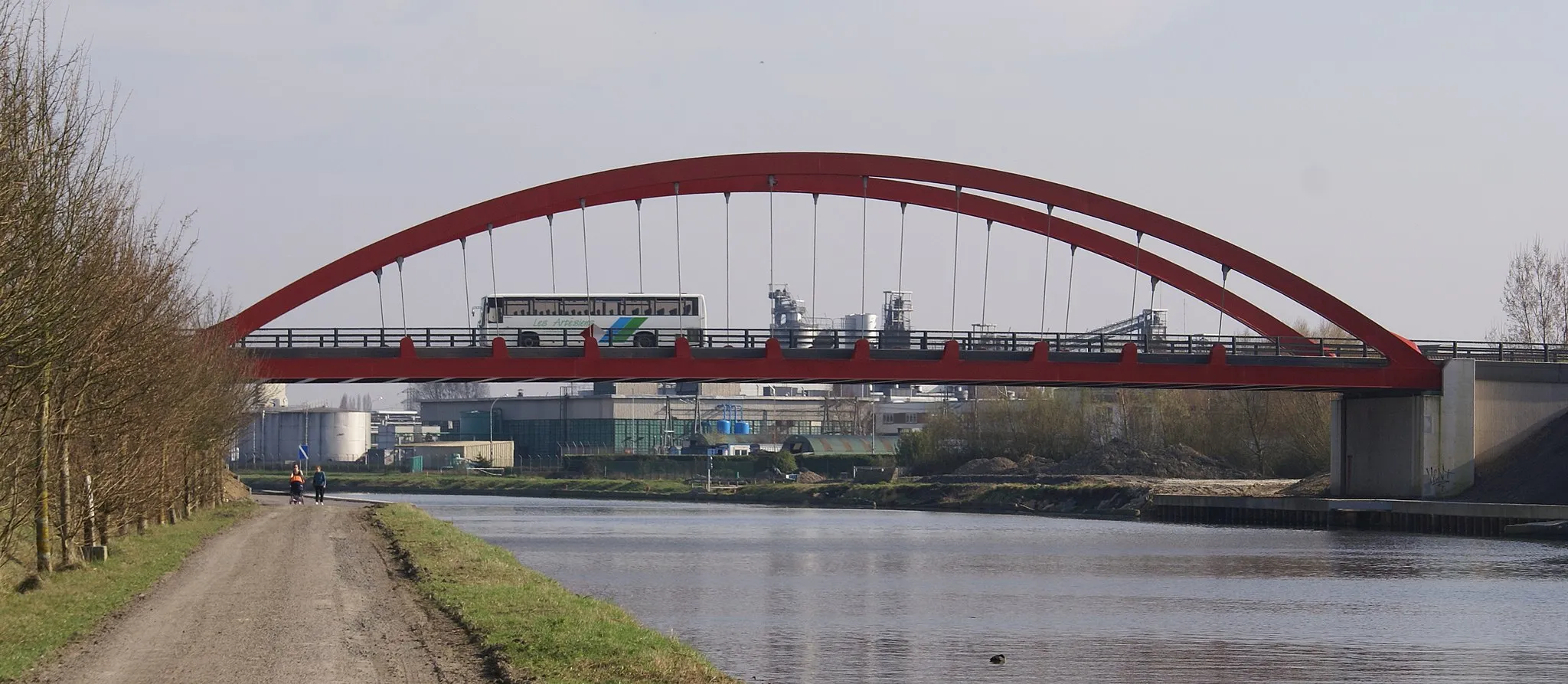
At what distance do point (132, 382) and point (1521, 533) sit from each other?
43.9 m

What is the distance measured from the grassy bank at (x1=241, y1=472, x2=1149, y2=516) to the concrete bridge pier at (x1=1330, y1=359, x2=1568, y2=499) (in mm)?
12003

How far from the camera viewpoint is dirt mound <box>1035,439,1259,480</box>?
93125 millimetres

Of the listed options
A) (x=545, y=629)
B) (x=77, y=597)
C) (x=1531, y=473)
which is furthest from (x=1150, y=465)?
(x=545, y=629)

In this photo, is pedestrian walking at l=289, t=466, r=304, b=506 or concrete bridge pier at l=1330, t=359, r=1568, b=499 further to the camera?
concrete bridge pier at l=1330, t=359, r=1568, b=499

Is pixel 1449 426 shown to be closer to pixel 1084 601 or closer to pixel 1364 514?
pixel 1364 514

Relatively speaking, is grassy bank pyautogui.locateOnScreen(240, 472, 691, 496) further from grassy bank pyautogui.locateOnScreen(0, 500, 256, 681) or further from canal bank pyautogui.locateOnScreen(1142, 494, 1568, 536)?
grassy bank pyautogui.locateOnScreen(0, 500, 256, 681)

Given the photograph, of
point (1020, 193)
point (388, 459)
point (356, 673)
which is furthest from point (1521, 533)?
point (388, 459)

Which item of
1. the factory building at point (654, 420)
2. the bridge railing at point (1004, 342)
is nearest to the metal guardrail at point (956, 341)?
the bridge railing at point (1004, 342)

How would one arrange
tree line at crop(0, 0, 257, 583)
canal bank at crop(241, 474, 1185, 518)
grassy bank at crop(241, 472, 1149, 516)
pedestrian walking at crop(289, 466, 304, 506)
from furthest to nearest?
grassy bank at crop(241, 472, 1149, 516) < canal bank at crop(241, 474, 1185, 518) < pedestrian walking at crop(289, 466, 304, 506) < tree line at crop(0, 0, 257, 583)

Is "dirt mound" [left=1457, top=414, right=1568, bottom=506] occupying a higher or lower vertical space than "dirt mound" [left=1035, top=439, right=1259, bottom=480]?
higher

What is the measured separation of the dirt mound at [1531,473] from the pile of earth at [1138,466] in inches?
967

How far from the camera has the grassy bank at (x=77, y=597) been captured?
65.6 ft

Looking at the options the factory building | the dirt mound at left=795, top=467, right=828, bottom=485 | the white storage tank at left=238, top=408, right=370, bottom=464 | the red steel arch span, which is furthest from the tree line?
the white storage tank at left=238, top=408, right=370, bottom=464

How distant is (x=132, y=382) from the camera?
30.5 meters
